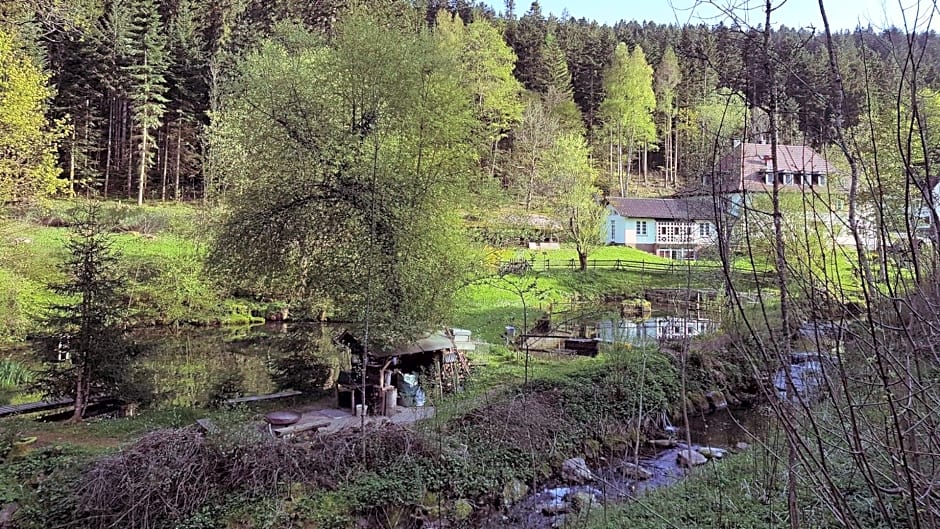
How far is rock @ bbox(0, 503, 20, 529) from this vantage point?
18.7ft

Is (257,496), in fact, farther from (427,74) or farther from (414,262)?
(427,74)

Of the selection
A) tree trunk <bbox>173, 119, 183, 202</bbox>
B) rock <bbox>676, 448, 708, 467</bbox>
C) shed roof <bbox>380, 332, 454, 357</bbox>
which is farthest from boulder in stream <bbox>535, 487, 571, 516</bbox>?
tree trunk <bbox>173, 119, 183, 202</bbox>

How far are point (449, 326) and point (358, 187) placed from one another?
10.9ft

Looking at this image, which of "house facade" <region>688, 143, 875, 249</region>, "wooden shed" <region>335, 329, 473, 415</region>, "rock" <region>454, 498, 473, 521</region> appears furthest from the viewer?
"wooden shed" <region>335, 329, 473, 415</region>

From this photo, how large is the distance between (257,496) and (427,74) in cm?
889

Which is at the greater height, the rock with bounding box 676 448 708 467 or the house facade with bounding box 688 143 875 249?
the house facade with bounding box 688 143 875 249

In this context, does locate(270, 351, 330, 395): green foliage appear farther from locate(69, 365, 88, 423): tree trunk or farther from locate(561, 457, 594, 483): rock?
locate(561, 457, 594, 483): rock

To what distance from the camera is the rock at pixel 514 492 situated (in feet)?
23.7

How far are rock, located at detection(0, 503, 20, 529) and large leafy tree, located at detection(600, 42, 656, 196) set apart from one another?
133 ft

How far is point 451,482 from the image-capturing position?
282 inches

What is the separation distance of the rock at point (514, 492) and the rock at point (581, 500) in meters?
0.63

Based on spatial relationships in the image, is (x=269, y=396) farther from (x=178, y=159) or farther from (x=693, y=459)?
(x=178, y=159)

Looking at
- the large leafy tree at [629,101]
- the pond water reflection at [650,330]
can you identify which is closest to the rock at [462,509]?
the pond water reflection at [650,330]

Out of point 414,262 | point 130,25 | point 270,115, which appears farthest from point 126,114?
point 414,262
